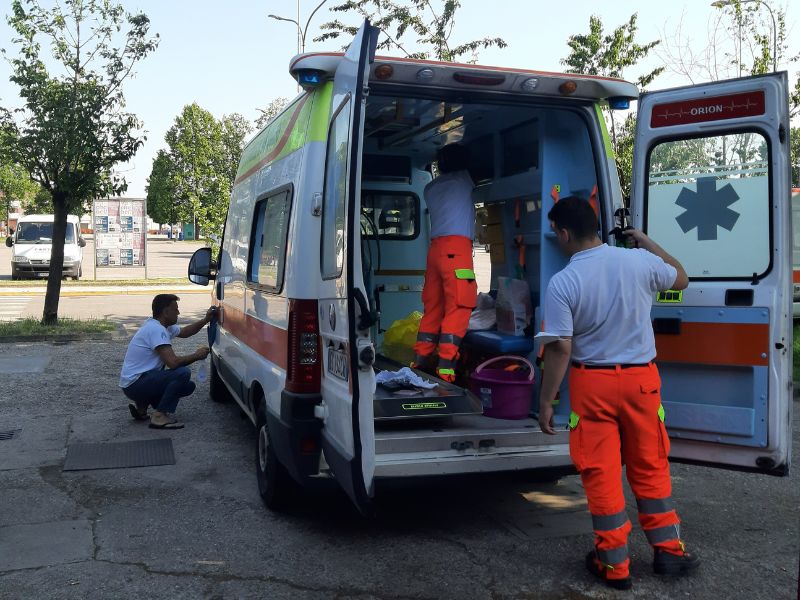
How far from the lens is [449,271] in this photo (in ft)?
19.0

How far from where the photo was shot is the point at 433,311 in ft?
19.4

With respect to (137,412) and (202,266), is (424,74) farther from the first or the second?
(137,412)

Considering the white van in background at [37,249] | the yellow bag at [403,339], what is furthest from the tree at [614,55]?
the white van in background at [37,249]

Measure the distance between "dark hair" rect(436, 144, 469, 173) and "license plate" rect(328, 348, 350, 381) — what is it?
2.49 meters

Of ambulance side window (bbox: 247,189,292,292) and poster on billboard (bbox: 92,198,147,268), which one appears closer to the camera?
ambulance side window (bbox: 247,189,292,292)

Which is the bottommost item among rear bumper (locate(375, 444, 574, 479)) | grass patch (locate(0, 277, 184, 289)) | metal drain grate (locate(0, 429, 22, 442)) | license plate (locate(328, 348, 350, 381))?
metal drain grate (locate(0, 429, 22, 442))

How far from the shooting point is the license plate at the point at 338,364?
3900mm

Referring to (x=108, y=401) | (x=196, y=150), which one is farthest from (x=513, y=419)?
(x=196, y=150)

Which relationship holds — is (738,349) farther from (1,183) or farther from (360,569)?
(1,183)

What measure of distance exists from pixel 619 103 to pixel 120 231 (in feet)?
69.3

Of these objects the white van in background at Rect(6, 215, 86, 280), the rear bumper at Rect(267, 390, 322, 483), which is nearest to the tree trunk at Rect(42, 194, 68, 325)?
the rear bumper at Rect(267, 390, 322, 483)

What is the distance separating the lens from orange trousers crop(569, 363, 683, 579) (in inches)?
152

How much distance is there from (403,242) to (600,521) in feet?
13.8

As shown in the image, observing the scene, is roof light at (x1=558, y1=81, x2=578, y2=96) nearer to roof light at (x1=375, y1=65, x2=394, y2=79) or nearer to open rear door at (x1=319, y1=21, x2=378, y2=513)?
roof light at (x1=375, y1=65, x2=394, y2=79)
